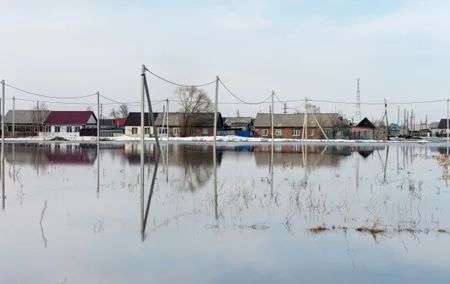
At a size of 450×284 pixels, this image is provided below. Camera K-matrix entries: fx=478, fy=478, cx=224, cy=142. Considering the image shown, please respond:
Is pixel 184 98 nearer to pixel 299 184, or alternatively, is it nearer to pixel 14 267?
pixel 299 184

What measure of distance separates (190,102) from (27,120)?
99.8 ft

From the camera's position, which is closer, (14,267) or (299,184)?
(14,267)

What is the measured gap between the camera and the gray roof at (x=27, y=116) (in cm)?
8075

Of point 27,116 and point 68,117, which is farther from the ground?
point 27,116

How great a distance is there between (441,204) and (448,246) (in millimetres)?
3554

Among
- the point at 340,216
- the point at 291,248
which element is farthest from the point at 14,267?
the point at 340,216

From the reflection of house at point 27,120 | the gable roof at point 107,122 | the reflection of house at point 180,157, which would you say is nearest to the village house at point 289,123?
the reflection of house at point 27,120

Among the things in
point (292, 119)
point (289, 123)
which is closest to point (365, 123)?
point (292, 119)

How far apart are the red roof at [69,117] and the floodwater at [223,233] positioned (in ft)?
229

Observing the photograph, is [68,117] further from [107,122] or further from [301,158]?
[301,158]

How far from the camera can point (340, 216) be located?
8.36m

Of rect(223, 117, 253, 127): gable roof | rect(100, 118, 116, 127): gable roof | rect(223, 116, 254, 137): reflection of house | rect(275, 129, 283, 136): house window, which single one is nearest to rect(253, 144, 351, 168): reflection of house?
rect(275, 129, 283, 136): house window

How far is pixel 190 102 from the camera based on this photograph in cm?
7200

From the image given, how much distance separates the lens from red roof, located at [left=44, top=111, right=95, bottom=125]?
79.7 metres
